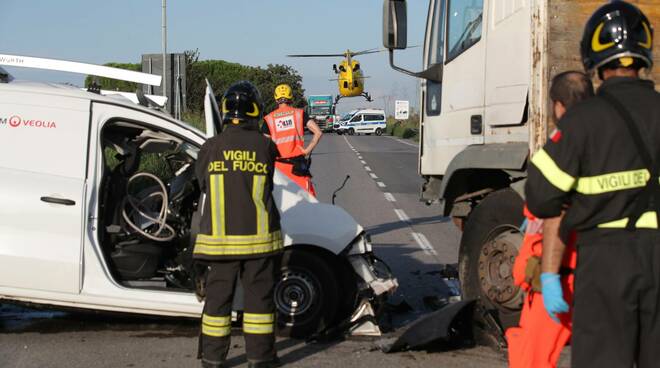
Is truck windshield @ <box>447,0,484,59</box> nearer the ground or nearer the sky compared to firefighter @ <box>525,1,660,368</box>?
nearer the sky

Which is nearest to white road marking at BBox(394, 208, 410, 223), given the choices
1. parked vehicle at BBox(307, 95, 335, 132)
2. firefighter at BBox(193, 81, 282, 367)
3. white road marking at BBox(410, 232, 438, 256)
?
white road marking at BBox(410, 232, 438, 256)

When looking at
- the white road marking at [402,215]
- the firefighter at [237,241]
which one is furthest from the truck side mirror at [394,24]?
the white road marking at [402,215]

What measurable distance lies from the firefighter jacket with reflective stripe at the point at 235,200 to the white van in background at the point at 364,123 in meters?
66.7

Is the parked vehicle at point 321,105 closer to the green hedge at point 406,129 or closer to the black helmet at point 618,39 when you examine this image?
the green hedge at point 406,129

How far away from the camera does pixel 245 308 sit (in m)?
5.25

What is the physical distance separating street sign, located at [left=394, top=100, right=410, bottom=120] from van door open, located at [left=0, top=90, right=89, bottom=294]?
240 ft

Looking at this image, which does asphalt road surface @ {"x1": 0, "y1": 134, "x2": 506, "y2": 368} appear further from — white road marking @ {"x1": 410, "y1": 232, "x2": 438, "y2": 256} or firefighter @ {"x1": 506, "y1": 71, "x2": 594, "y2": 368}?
firefighter @ {"x1": 506, "y1": 71, "x2": 594, "y2": 368}

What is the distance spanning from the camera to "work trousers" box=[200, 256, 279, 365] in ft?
17.1

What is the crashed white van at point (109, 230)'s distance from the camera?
18.9 ft

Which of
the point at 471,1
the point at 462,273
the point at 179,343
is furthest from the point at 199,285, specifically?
the point at 471,1

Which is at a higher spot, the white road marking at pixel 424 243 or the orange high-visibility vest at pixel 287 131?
the orange high-visibility vest at pixel 287 131

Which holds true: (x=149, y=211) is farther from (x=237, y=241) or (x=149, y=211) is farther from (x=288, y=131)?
(x=288, y=131)

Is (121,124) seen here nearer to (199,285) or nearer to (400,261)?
(199,285)

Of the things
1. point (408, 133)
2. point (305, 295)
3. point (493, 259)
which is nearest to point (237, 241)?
point (305, 295)
